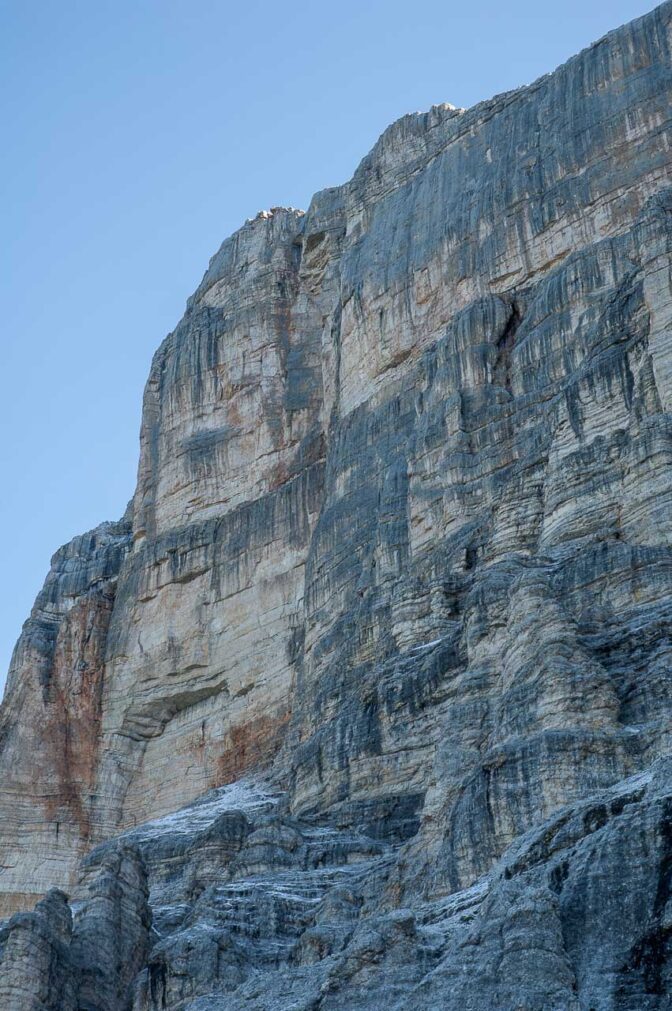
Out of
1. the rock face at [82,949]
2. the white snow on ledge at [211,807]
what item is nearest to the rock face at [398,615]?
the rock face at [82,949]

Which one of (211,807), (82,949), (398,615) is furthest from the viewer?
(211,807)

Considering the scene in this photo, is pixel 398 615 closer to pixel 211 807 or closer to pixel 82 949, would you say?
pixel 211 807

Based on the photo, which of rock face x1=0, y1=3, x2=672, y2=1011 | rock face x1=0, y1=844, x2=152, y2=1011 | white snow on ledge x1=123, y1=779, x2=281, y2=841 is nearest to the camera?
rock face x1=0, y1=3, x2=672, y2=1011

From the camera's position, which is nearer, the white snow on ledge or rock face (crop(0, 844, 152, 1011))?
rock face (crop(0, 844, 152, 1011))

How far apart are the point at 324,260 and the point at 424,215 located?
14044 millimetres

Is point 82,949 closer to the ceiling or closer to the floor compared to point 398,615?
closer to the floor

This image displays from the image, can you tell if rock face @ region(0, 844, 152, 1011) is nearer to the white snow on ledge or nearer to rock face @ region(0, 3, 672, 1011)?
rock face @ region(0, 3, 672, 1011)

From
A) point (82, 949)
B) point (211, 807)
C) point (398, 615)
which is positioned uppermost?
point (398, 615)

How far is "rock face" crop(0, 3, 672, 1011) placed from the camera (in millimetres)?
33500

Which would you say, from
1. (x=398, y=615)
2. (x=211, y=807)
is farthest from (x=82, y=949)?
(x=211, y=807)

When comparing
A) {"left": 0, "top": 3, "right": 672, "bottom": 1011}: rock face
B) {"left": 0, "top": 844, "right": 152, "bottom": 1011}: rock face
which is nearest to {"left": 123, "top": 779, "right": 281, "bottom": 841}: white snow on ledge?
{"left": 0, "top": 3, "right": 672, "bottom": 1011}: rock face

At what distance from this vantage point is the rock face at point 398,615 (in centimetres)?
3350

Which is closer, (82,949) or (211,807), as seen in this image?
(82,949)

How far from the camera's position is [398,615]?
5794 cm
